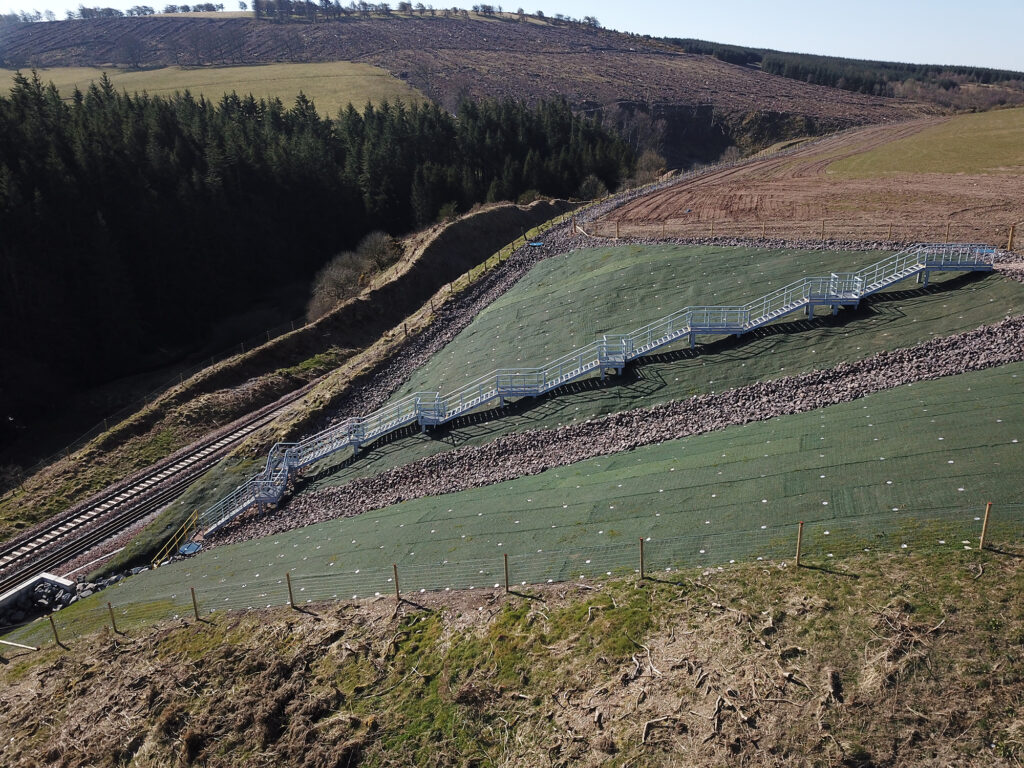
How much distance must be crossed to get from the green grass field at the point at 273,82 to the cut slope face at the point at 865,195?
7777cm

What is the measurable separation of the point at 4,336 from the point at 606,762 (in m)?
51.1

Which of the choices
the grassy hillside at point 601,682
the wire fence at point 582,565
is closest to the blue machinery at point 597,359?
the wire fence at point 582,565

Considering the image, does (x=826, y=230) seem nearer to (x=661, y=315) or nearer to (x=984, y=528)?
(x=661, y=315)

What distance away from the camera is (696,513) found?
17844 mm

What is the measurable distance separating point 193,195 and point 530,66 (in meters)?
123

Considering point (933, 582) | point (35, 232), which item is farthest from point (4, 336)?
point (933, 582)

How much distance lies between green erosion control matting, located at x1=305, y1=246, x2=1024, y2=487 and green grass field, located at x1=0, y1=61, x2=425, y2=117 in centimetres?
9050

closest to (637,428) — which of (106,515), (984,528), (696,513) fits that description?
(696,513)

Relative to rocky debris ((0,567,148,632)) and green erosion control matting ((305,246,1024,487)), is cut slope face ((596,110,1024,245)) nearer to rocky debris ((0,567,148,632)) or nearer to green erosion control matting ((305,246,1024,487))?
green erosion control matting ((305,246,1024,487))

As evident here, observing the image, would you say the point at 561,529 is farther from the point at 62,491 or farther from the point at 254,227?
the point at 254,227

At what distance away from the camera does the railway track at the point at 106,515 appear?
28688mm

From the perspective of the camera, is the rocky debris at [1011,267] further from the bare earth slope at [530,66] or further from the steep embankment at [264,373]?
the bare earth slope at [530,66]

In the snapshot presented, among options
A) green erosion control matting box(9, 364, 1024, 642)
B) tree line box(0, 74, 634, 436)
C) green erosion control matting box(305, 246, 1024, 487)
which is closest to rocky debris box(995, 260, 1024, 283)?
green erosion control matting box(305, 246, 1024, 487)

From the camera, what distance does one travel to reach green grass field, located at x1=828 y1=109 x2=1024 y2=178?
55.0 metres
